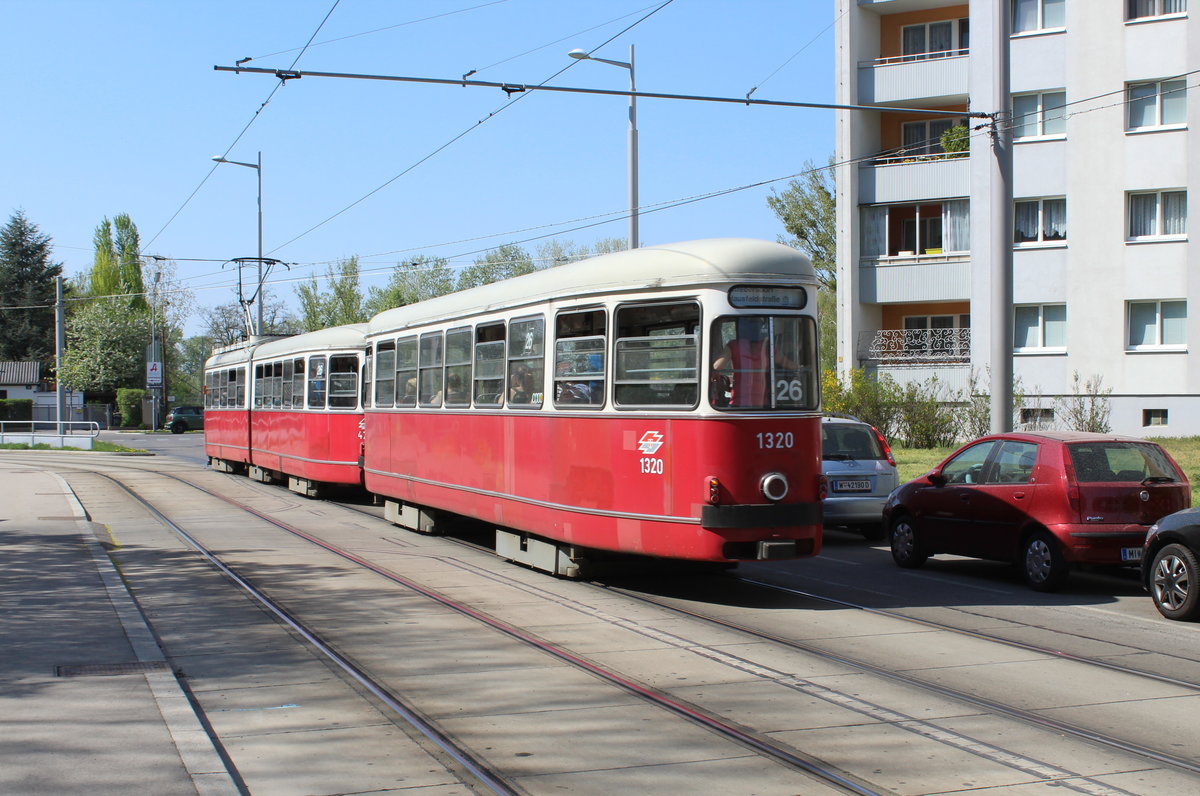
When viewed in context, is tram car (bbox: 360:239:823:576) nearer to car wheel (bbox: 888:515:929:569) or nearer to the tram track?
the tram track

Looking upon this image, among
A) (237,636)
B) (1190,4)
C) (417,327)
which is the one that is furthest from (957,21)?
(237,636)

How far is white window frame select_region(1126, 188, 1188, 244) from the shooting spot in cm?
3106

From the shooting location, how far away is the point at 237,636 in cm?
948

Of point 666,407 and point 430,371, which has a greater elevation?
point 430,371

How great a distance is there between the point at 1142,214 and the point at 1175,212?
78cm

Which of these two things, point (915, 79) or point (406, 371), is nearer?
point (406, 371)

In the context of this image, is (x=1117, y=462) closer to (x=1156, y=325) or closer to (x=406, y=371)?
(x=406, y=371)

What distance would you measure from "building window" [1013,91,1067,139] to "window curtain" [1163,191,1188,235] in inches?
127

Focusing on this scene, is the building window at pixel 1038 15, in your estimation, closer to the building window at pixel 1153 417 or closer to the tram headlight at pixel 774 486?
the building window at pixel 1153 417

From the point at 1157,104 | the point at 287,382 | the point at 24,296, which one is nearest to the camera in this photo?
the point at 287,382

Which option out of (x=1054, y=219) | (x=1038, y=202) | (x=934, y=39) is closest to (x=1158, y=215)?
(x=1054, y=219)

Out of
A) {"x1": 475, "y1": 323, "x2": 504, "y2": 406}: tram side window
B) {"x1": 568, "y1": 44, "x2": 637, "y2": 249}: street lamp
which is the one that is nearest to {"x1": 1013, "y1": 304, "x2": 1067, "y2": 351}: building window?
{"x1": 568, "y1": 44, "x2": 637, "y2": 249}: street lamp

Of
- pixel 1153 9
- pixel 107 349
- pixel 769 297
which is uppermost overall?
pixel 1153 9

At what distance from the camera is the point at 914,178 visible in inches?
1375
